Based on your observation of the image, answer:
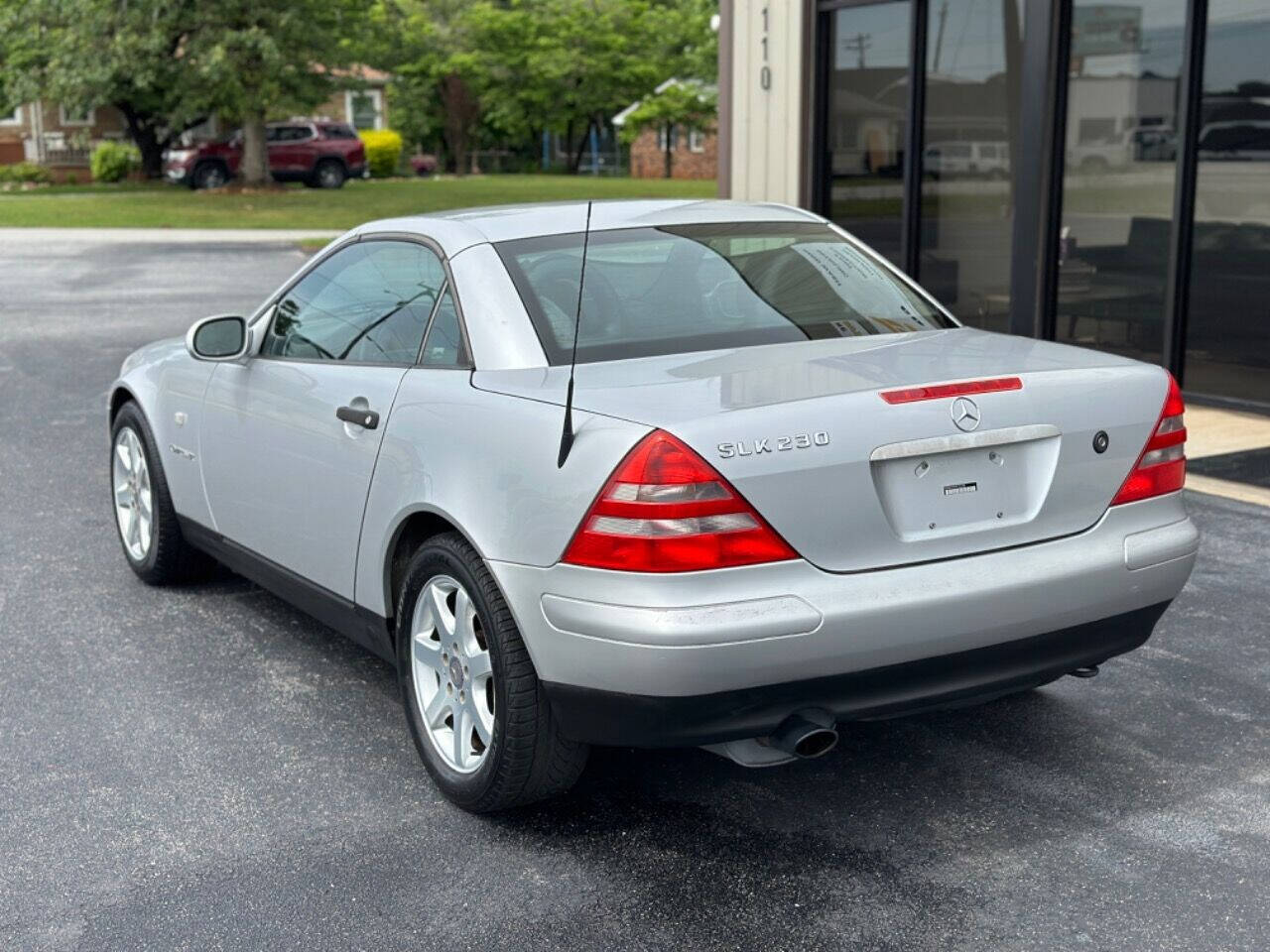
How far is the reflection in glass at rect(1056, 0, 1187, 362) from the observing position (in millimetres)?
10391

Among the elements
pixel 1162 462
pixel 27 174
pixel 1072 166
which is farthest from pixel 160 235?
pixel 1162 462

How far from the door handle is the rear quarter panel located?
3.7 inches

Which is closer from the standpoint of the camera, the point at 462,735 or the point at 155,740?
the point at 462,735

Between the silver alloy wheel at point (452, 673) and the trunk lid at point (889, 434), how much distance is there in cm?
57

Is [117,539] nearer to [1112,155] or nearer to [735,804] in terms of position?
[735,804]

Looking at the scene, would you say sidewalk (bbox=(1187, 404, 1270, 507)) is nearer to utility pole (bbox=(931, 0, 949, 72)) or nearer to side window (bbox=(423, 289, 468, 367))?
utility pole (bbox=(931, 0, 949, 72))

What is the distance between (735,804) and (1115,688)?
155cm

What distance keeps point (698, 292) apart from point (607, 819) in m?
1.49

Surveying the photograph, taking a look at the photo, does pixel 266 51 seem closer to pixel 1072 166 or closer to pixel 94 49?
pixel 94 49

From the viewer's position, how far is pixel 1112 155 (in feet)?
35.4

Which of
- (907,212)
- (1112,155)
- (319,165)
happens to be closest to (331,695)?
(1112,155)

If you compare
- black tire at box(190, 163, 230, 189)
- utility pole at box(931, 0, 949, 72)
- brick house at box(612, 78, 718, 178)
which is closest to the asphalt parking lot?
utility pole at box(931, 0, 949, 72)

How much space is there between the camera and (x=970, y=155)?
40.1ft

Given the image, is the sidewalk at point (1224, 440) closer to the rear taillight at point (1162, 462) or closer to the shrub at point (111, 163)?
the rear taillight at point (1162, 462)
